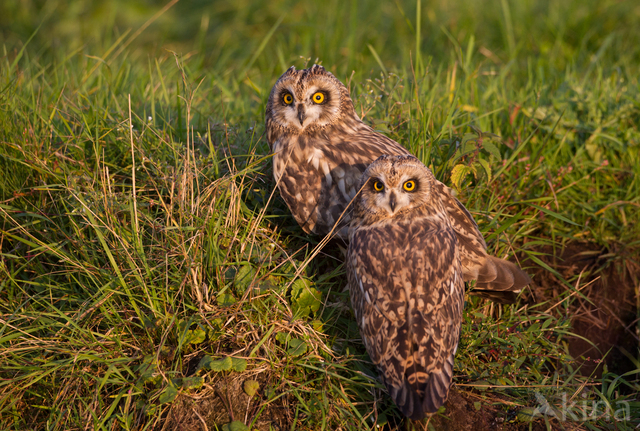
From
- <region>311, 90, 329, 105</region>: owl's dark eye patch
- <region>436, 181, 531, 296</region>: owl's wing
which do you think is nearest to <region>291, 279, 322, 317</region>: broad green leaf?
<region>436, 181, 531, 296</region>: owl's wing

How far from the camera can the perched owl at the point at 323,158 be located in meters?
3.08

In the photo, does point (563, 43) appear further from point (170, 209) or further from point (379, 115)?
point (170, 209)

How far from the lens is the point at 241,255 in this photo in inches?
114

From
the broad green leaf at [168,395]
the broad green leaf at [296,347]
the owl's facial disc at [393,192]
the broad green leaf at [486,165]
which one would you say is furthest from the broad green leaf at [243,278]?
the broad green leaf at [486,165]

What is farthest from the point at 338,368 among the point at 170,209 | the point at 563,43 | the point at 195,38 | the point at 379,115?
the point at 195,38

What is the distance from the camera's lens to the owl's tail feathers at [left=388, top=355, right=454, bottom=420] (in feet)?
7.65

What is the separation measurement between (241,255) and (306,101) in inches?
39.4

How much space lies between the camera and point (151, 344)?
2.59 metres

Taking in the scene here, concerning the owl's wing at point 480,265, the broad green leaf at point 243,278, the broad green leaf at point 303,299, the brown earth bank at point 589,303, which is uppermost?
the owl's wing at point 480,265

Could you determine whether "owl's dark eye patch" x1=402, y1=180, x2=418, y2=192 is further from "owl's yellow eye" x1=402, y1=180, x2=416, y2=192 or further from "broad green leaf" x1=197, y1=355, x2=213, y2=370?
"broad green leaf" x1=197, y1=355, x2=213, y2=370

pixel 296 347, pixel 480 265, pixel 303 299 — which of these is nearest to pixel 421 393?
pixel 296 347

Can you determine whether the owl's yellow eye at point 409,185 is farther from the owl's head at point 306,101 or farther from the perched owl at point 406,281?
the owl's head at point 306,101

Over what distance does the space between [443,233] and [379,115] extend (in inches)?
60.5

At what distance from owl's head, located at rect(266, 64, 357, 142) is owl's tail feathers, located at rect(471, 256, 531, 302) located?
125cm
